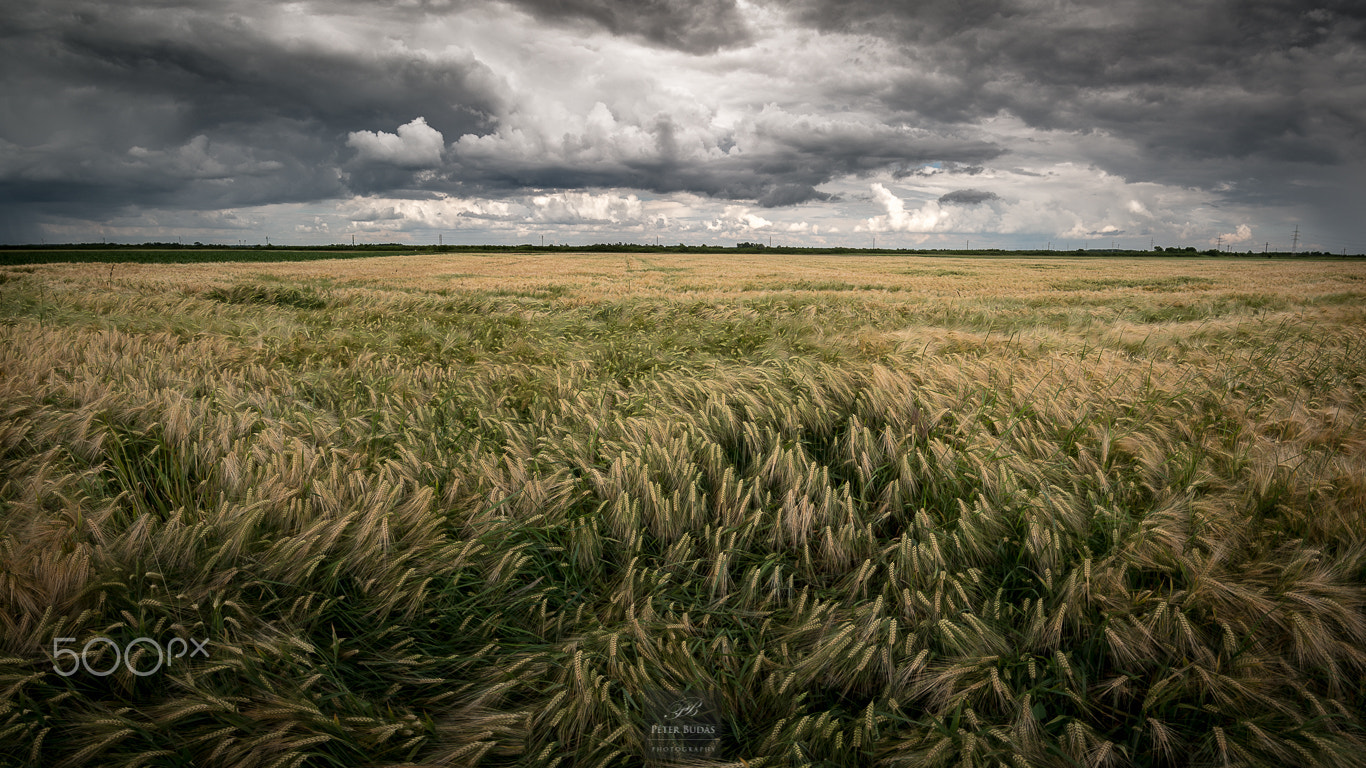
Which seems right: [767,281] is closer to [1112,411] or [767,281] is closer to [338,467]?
[1112,411]

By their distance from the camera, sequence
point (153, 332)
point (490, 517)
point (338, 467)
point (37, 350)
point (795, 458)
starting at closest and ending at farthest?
point (490, 517), point (338, 467), point (795, 458), point (37, 350), point (153, 332)

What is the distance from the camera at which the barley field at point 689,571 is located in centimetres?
161

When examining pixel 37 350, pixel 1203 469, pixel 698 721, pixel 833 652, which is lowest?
pixel 698 721

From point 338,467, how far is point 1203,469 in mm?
4071

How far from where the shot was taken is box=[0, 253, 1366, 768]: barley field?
5.30ft

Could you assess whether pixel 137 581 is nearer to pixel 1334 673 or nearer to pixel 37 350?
pixel 1334 673

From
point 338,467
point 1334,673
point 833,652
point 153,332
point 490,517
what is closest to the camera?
point 1334,673

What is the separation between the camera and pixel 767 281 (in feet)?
62.6

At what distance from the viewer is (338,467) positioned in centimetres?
265

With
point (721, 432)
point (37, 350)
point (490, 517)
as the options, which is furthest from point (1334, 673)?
point (37, 350)

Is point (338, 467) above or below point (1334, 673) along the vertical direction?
above

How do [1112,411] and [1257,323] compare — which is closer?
[1112,411]

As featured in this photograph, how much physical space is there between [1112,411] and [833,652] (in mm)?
2689

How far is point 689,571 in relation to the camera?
2334mm
